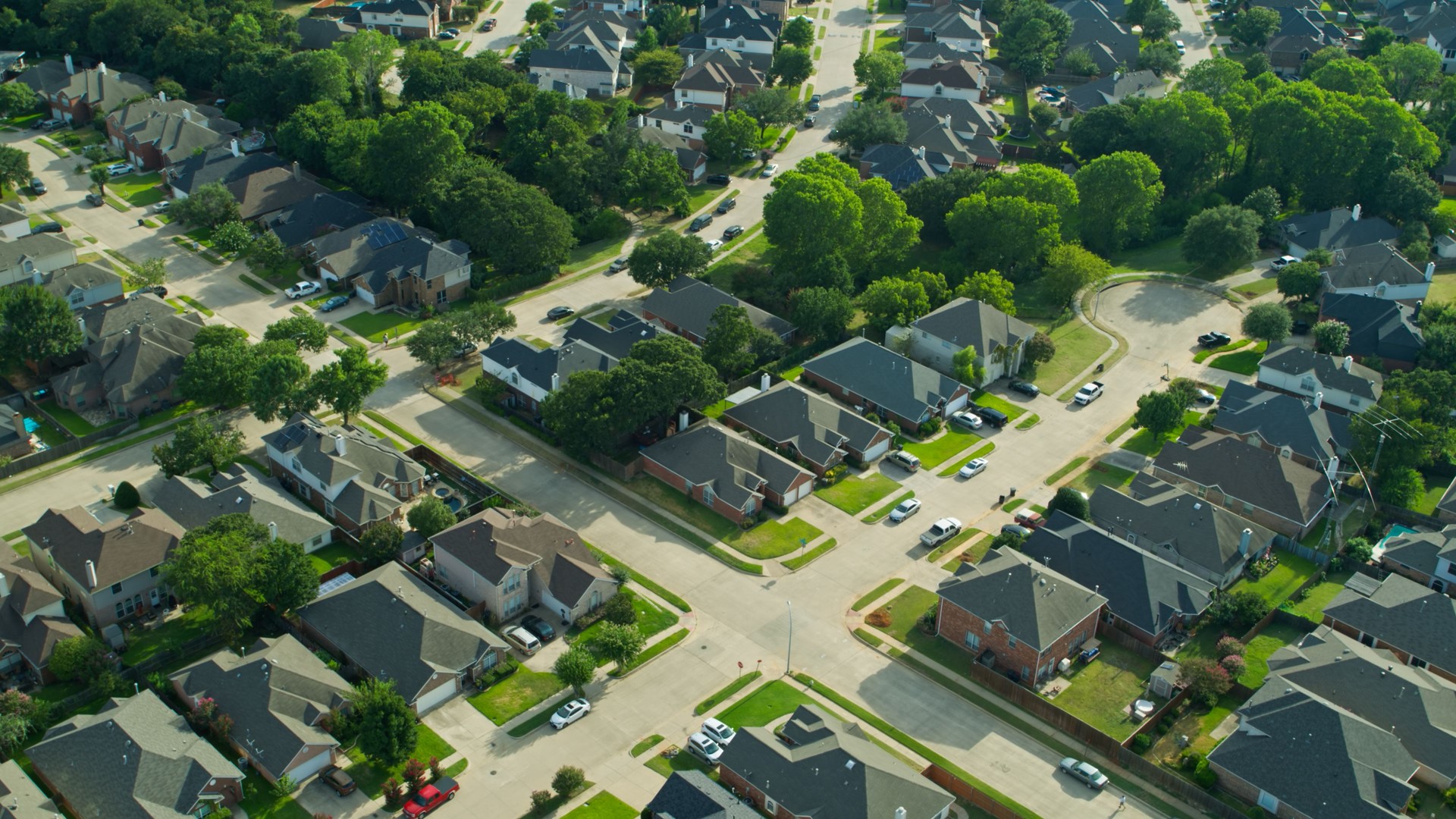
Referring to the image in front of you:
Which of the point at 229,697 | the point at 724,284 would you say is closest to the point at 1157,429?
the point at 724,284

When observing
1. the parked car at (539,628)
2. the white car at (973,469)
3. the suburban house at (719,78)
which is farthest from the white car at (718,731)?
the suburban house at (719,78)

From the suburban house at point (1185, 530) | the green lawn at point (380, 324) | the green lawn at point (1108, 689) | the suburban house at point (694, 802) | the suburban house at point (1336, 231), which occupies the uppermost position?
the suburban house at point (1336, 231)

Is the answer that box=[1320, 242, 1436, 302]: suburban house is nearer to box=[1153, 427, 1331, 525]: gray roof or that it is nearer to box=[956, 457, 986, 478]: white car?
box=[1153, 427, 1331, 525]: gray roof

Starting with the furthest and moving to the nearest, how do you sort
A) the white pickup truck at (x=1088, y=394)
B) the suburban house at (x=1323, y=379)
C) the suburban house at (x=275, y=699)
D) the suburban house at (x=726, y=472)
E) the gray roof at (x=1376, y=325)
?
the gray roof at (x=1376, y=325)
the white pickup truck at (x=1088, y=394)
the suburban house at (x=1323, y=379)
the suburban house at (x=726, y=472)
the suburban house at (x=275, y=699)

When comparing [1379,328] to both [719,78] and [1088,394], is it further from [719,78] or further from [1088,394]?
[719,78]

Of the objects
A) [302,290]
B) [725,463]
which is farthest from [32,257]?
[725,463]

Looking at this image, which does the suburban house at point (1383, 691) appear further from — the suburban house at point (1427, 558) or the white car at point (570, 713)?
the white car at point (570, 713)
